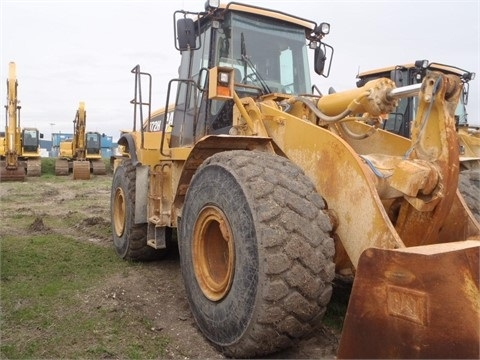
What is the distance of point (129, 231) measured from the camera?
5.66 metres

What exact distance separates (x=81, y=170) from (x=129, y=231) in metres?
16.7

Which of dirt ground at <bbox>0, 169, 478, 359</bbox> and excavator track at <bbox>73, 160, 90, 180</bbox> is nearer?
dirt ground at <bbox>0, 169, 478, 359</bbox>

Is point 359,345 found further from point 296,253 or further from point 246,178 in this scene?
point 246,178

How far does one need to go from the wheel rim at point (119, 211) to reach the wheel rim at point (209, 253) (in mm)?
2723

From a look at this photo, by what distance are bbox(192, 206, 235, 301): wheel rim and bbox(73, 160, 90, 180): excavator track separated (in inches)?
744

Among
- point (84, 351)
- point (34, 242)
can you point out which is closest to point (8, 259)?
point (34, 242)

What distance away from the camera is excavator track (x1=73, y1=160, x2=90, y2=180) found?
21.2 metres

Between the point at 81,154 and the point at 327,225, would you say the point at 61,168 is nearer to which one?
the point at 81,154

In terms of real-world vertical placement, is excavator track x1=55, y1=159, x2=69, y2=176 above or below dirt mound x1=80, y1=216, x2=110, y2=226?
above

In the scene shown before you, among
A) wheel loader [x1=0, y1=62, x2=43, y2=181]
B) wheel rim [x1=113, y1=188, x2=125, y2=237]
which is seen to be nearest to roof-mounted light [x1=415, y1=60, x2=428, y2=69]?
wheel rim [x1=113, y1=188, x2=125, y2=237]

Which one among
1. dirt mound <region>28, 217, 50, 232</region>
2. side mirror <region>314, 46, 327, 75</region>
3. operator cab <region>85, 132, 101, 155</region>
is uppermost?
side mirror <region>314, 46, 327, 75</region>

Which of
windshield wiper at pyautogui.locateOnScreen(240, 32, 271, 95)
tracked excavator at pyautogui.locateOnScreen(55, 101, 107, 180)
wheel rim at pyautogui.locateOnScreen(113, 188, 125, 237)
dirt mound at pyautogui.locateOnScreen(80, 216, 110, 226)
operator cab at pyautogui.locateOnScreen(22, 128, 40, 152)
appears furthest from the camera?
operator cab at pyautogui.locateOnScreen(22, 128, 40, 152)

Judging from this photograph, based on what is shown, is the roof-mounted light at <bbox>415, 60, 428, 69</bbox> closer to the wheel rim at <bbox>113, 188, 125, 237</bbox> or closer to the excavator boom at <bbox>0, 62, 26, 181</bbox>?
the wheel rim at <bbox>113, 188, 125, 237</bbox>

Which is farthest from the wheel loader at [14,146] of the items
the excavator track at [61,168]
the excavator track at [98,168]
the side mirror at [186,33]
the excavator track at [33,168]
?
the side mirror at [186,33]
